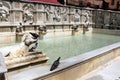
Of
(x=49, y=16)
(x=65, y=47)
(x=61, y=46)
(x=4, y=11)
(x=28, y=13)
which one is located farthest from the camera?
(x=49, y=16)

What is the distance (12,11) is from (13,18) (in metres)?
0.32

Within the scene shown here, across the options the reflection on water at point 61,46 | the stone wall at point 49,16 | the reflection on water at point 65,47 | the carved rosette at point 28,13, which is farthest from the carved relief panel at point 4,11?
the reflection on water at point 65,47

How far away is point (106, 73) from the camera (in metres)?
4.58

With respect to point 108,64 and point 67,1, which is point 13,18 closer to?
point 108,64

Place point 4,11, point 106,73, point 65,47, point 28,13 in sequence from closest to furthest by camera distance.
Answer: point 106,73, point 65,47, point 4,11, point 28,13

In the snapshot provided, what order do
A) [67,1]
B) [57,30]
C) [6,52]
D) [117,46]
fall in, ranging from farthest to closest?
[67,1]
[57,30]
[117,46]
[6,52]

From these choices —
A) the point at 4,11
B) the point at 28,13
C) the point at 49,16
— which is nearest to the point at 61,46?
the point at 28,13

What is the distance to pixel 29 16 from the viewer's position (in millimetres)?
9922

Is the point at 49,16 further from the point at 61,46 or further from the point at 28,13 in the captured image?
the point at 61,46

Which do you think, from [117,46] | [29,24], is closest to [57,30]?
[29,24]

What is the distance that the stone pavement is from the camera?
14.0 ft

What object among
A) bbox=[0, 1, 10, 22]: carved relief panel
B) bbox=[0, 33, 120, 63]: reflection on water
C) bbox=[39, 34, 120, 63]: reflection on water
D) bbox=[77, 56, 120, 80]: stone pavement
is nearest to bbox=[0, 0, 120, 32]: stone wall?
bbox=[0, 1, 10, 22]: carved relief panel

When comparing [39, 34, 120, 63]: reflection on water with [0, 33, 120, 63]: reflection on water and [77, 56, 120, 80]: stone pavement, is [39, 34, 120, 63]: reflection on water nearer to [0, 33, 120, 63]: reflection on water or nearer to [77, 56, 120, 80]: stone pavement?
[0, 33, 120, 63]: reflection on water

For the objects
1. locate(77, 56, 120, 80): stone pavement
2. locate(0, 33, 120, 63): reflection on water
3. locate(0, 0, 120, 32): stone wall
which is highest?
locate(0, 0, 120, 32): stone wall
